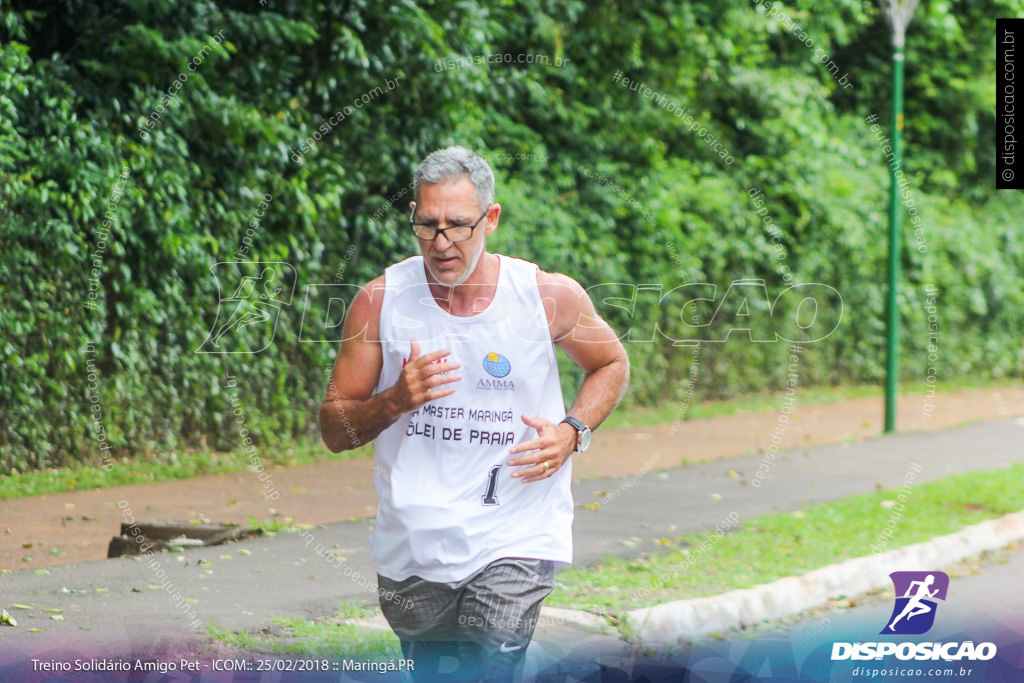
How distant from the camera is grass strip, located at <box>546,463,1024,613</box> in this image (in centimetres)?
579

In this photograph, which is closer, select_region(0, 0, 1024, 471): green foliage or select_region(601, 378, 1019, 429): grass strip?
select_region(0, 0, 1024, 471): green foliage

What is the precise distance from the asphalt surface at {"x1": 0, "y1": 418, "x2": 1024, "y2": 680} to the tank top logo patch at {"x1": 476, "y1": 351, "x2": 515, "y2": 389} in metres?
1.95

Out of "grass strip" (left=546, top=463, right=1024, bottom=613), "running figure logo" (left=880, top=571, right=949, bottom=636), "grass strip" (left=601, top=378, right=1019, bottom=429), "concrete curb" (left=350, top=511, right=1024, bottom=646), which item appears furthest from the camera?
"grass strip" (left=601, top=378, right=1019, bottom=429)

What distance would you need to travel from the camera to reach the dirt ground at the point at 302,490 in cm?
675

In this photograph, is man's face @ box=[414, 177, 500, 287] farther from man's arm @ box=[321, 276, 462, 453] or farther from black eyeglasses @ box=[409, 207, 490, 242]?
man's arm @ box=[321, 276, 462, 453]

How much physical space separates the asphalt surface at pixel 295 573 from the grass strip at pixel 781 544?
0.28 m

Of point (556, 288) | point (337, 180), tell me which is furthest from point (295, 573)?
point (337, 180)

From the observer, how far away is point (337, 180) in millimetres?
9531

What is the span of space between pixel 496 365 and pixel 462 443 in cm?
23

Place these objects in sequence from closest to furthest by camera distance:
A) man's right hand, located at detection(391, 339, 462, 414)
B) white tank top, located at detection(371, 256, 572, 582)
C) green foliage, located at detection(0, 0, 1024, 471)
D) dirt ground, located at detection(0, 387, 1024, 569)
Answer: man's right hand, located at detection(391, 339, 462, 414) < white tank top, located at detection(371, 256, 572, 582) < dirt ground, located at detection(0, 387, 1024, 569) < green foliage, located at detection(0, 0, 1024, 471)

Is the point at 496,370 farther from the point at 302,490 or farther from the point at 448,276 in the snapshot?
the point at 302,490

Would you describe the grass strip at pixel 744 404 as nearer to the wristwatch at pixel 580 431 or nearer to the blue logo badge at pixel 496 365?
the wristwatch at pixel 580 431

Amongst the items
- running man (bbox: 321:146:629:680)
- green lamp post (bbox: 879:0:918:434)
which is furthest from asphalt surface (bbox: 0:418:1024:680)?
green lamp post (bbox: 879:0:918:434)

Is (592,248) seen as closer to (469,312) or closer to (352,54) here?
(352,54)
